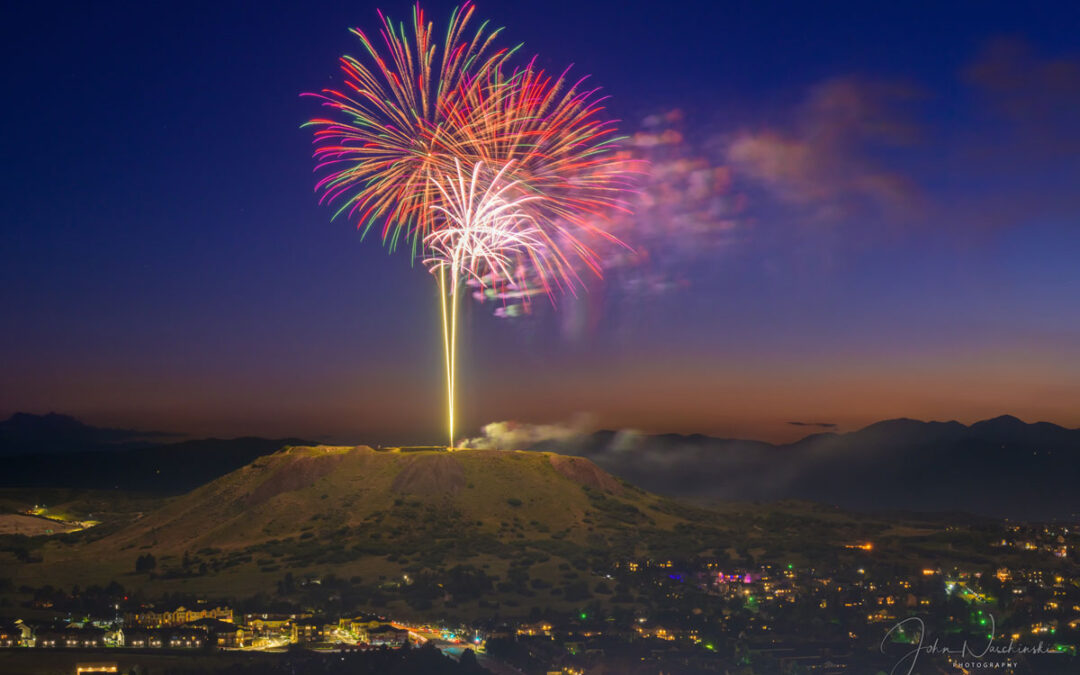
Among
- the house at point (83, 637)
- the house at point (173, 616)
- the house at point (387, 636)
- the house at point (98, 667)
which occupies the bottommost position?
the house at point (387, 636)

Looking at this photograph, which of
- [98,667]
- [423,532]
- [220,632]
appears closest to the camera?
[98,667]

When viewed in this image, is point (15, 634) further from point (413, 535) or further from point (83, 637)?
point (413, 535)

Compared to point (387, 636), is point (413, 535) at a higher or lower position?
higher

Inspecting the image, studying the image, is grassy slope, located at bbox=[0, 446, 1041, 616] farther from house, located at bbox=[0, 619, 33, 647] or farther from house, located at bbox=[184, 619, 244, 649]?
house, located at bbox=[0, 619, 33, 647]

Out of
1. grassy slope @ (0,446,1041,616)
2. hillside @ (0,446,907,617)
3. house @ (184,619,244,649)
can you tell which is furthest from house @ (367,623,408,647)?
grassy slope @ (0,446,1041,616)

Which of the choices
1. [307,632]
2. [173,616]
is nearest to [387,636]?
[307,632]

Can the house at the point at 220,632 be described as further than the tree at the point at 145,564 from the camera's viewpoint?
No

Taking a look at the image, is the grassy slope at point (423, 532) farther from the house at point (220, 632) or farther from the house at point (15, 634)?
the house at point (15, 634)

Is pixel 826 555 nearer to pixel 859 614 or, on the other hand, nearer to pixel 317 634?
pixel 859 614

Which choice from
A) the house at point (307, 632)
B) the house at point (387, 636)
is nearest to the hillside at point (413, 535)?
the house at point (307, 632)

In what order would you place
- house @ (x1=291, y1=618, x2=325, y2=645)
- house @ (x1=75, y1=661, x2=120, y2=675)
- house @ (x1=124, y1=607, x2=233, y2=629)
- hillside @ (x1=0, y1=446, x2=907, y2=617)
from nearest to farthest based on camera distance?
house @ (x1=75, y1=661, x2=120, y2=675) → house @ (x1=291, y1=618, x2=325, y2=645) → house @ (x1=124, y1=607, x2=233, y2=629) → hillside @ (x1=0, y1=446, x2=907, y2=617)

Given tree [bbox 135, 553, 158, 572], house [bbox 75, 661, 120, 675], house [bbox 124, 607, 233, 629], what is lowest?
house [bbox 75, 661, 120, 675]
